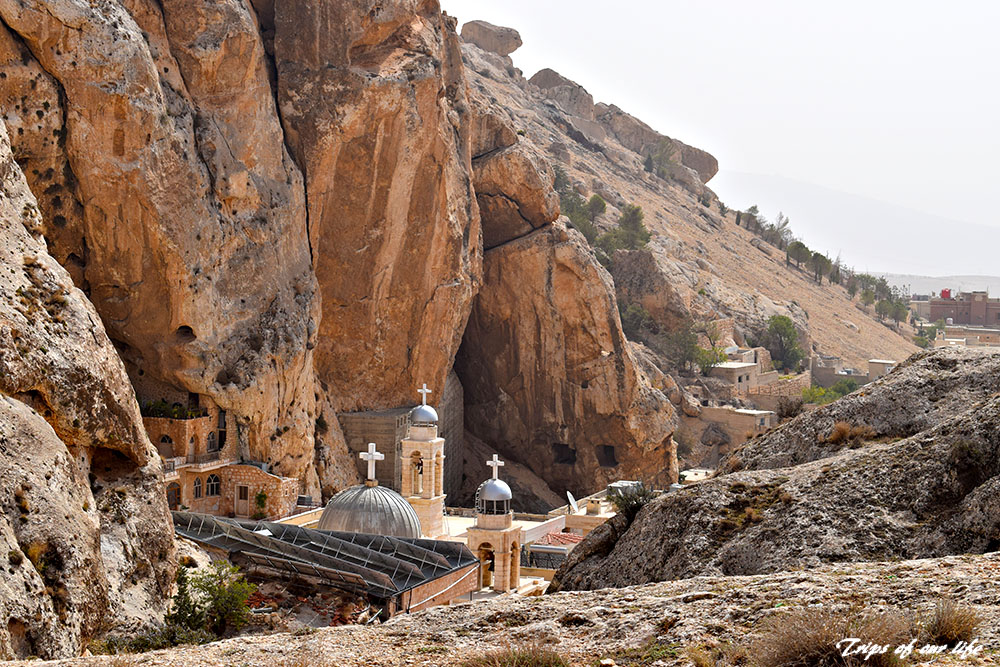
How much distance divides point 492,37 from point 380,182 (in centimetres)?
7220

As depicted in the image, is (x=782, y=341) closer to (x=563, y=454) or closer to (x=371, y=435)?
(x=563, y=454)

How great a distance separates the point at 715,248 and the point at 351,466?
179 ft

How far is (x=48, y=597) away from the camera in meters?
14.4

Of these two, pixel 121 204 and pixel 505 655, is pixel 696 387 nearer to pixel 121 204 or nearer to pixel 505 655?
pixel 121 204

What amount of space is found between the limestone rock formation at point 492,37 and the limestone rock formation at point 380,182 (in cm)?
6432

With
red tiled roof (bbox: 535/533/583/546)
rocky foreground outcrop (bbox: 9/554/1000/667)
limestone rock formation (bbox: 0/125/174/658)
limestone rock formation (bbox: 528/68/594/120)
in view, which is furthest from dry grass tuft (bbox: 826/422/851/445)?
limestone rock formation (bbox: 528/68/594/120)

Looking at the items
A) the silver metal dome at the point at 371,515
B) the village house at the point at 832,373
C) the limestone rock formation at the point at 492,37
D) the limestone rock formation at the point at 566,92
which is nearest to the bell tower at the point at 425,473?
the silver metal dome at the point at 371,515

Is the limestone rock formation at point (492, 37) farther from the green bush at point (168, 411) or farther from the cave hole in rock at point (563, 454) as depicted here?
the green bush at point (168, 411)

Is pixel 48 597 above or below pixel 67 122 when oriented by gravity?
below

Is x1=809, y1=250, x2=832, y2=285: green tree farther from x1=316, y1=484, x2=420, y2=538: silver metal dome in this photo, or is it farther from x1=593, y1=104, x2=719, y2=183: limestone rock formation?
x1=316, y1=484, x2=420, y2=538: silver metal dome

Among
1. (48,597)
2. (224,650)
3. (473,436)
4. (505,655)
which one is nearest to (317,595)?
(48,597)

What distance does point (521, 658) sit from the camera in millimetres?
6809

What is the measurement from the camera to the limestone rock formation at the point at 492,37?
108 meters

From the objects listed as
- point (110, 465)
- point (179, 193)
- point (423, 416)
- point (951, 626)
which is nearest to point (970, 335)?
point (423, 416)
